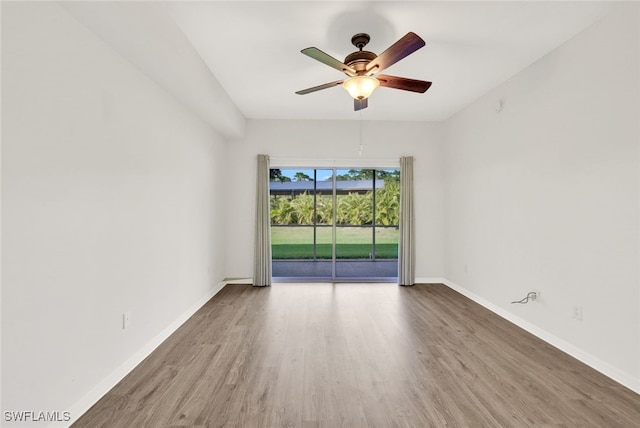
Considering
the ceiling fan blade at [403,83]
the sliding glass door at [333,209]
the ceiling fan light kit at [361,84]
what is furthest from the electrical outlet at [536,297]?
the ceiling fan light kit at [361,84]

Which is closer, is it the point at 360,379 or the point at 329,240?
the point at 360,379

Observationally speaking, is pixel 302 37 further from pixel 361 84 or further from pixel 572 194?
pixel 572 194

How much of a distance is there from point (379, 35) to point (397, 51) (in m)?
0.55

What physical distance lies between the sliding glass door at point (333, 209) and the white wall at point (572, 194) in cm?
181

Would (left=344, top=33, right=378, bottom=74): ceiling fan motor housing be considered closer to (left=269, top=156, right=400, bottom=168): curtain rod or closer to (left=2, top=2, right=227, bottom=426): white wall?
(left=2, top=2, right=227, bottom=426): white wall

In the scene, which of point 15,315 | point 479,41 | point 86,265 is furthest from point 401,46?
point 15,315

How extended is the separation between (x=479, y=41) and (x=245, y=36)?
1.99 meters

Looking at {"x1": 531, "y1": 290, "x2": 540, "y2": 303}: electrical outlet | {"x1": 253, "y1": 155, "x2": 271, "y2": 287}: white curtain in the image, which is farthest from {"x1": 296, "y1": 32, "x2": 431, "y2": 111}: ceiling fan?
{"x1": 253, "y1": 155, "x2": 271, "y2": 287}: white curtain

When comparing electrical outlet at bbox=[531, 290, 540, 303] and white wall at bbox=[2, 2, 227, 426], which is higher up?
white wall at bbox=[2, 2, 227, 426]

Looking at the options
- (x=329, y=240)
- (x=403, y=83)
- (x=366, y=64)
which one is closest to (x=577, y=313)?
(x=403, y=83)

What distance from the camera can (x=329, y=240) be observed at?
5250mm

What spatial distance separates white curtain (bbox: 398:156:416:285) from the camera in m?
4.79

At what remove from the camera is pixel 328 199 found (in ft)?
17.3

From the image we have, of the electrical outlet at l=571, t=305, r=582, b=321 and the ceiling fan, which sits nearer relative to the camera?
the ceiling fan
